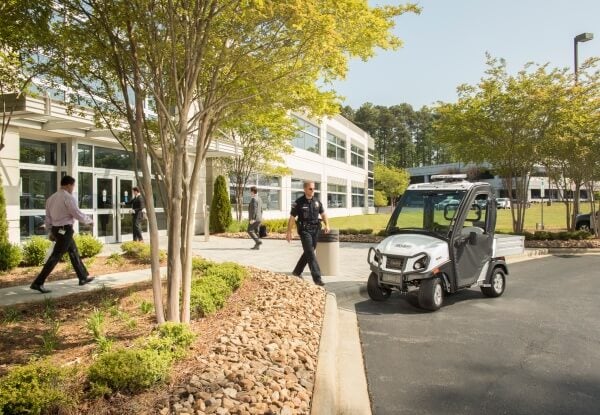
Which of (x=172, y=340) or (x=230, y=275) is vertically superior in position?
(x=230, y=275)

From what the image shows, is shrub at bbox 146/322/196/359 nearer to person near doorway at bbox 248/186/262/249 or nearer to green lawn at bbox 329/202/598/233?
person near doorway at bbox 248/186/262/249

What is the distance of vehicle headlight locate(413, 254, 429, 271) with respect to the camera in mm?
7023

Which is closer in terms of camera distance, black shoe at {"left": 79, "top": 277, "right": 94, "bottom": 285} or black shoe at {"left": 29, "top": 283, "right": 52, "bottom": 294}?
Answer: black shoe at {"left": 29, "top": 283, "right": 52, "bottom": 294}

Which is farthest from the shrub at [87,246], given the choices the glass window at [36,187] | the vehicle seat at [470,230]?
the vehicle seat at [470,230]

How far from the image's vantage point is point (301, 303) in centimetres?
637

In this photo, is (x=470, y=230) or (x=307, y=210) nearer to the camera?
(x=470, y=230)

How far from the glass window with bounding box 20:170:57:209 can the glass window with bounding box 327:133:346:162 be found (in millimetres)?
30193

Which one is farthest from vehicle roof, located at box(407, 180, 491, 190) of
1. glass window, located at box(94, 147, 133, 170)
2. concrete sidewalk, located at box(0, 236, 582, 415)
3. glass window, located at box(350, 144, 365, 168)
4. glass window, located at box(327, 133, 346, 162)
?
glass window, located at box(350, 144, 365, 168)

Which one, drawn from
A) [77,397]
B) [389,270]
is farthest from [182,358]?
[389,270]

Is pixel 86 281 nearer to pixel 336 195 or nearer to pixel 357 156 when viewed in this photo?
pixel 336 195

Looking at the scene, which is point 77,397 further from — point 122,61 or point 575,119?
point 575,119

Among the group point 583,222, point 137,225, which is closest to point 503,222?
point 583,222

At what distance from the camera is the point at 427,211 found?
797 centimetres

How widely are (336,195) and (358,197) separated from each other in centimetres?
958
